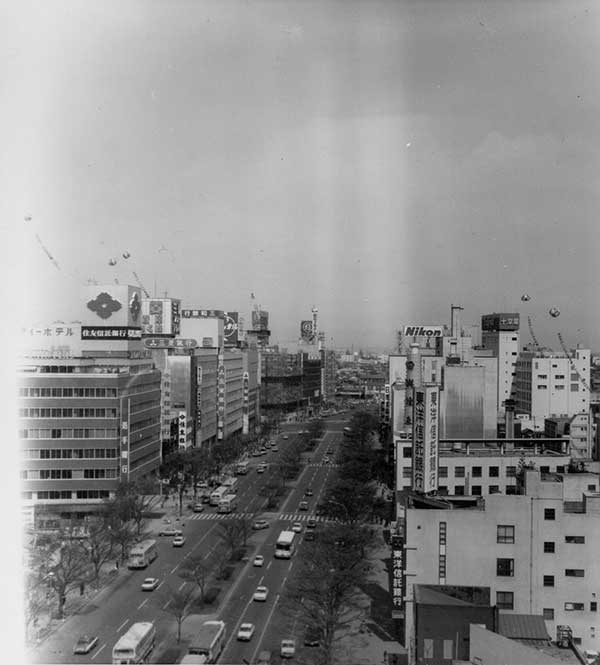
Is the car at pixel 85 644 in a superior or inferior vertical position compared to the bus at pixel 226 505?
superior

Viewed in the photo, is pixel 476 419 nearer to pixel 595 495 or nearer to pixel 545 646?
pixel 595 495

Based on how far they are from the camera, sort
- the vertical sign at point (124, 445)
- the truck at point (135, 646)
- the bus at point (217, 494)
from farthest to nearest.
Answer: the bus at point (217, 494) < the vertical sign at point (124, 445) < the truck at point (135, 646)

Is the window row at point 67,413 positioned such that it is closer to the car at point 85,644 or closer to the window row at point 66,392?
the window row at point 66,392

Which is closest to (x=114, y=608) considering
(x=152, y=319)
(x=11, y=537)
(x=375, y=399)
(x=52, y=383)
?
(x=11, y=537)

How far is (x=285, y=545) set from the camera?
551 inches

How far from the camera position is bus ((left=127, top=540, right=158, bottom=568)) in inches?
504

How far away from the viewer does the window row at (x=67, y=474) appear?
16.8 metres

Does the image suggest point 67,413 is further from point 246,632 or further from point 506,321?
point 506,321

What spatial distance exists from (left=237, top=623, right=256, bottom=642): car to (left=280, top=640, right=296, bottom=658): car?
503 mm

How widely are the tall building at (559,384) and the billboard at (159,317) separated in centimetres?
1601

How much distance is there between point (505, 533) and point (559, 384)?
71.4ft

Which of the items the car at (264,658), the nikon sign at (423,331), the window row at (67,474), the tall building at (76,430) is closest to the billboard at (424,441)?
the car at (264,658)

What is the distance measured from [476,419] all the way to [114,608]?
10.6 metres

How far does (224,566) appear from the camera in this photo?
→ 12.5 m
